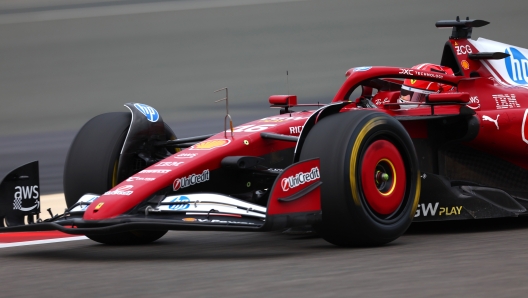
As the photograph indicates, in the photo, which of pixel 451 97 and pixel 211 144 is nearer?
pixel 211 144

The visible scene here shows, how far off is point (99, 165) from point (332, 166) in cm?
186

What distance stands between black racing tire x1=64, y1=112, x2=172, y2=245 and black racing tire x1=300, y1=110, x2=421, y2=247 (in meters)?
1.56

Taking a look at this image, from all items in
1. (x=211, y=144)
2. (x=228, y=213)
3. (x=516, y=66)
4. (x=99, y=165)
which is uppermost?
(x=516, y=66)

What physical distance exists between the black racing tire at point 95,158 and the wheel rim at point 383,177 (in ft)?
6.16

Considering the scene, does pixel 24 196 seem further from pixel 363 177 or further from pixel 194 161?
pixel 363 177

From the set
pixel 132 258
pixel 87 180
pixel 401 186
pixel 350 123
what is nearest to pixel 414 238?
pixel 401 186

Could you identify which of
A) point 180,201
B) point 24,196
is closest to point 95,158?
point 24,196

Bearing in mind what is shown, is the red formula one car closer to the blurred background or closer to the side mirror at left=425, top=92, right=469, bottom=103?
the side mirror at left=425, top=92, right=469, bottom=103

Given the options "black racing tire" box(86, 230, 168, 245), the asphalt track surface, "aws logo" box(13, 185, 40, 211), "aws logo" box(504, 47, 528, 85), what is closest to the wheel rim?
"black racing tire" box(86, 230, 168, 245)

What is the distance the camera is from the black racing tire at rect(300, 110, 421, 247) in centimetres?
467

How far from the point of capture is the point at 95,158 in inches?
227

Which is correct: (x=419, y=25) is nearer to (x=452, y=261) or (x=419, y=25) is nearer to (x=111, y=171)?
(x=111, y=171)

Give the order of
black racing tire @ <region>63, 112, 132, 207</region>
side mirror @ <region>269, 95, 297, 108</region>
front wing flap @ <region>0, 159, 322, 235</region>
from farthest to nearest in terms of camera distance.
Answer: side mirror @ <region>269, 95, 297, 108</region> → black racing tire @ <region>63, 112, 132, 207</region> → front wing flap @ <region>0, 159, 322, 235</region>

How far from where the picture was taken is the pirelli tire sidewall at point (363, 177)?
470cm
